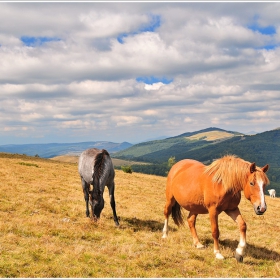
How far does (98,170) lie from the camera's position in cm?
1212

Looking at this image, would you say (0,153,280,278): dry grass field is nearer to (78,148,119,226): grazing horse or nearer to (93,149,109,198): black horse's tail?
(78,148,119,226): grazing horse

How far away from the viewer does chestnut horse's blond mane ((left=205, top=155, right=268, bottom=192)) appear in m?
8.77

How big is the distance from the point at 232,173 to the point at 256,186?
0.85m

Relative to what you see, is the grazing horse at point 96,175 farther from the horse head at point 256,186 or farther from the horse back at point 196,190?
the horse head at point 256,186

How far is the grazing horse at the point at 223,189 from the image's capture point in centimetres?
837

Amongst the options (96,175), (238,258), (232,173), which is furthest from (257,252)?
(96,175)

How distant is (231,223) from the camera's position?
16.0 m

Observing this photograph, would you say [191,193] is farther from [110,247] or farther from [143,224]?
[143,224]

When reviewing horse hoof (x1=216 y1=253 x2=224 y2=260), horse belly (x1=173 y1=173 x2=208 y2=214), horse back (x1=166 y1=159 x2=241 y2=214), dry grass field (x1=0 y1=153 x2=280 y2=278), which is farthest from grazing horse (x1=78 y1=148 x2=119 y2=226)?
horse hoof (x1=216 y1=253 x2=224 y2=260)

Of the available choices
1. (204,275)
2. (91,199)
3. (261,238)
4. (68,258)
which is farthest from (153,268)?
(261,238)

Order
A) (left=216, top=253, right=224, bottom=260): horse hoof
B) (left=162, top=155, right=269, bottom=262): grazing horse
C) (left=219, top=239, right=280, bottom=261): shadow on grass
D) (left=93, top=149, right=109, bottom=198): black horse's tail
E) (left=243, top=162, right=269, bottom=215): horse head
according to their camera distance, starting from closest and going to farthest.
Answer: (left=243, top=162, right=269, bottom=215): horse head → (left=162, top=155, right=269, bottom=262): grazing horse → (left=216, top=253, right=224, bottom=260): horse hoof → (left=219, top=239, right=280, bottom=261): shadow on grass → (left=93, top=149, right=109, bottom=198): black horse's tail

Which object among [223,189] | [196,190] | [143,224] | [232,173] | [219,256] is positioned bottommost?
[143,224]

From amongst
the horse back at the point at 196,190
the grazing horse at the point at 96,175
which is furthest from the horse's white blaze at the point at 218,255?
the grazing horse at the point at 96,175

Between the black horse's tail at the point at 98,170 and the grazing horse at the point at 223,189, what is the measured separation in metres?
3.21
